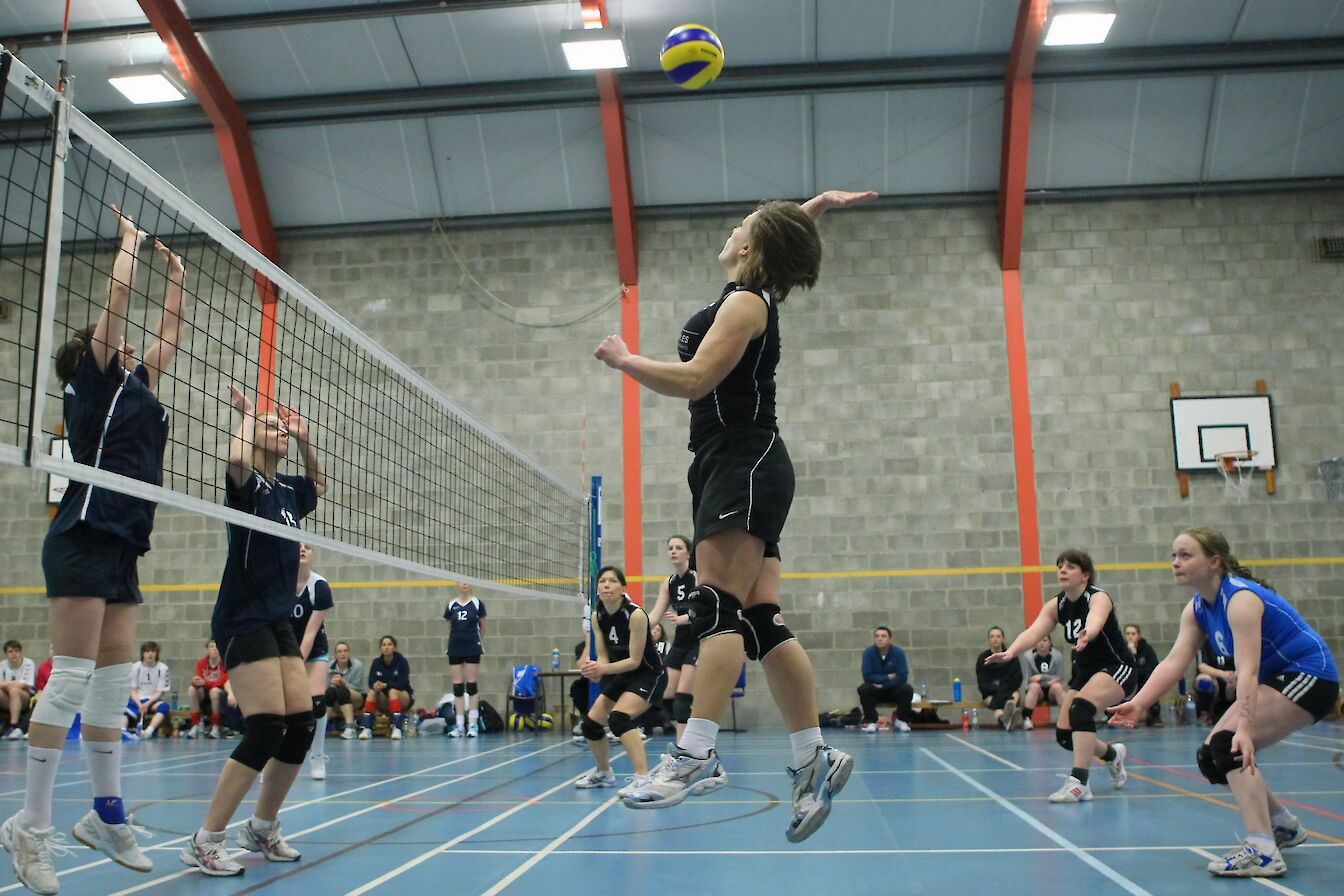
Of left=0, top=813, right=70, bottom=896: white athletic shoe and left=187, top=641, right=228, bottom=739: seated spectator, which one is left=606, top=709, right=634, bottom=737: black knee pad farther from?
left=187, top=641, right=228, bottom=739: seated spectator

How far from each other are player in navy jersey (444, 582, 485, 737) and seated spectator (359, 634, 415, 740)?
0.77 m

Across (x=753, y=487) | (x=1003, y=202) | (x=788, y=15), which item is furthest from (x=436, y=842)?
(x=1003, y=202)

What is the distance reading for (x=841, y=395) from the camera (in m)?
16.7

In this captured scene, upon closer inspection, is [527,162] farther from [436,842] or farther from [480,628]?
[436,842]

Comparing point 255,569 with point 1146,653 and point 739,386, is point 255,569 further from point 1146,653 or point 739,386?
point 1146,653

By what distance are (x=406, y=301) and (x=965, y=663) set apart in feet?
34.3

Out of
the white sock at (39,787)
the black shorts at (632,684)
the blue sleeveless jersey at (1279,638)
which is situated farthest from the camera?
the black shorts at (632,684)

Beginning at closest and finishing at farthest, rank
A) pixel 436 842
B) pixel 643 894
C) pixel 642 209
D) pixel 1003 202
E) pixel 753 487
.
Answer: pixel 753 487
pixel 643 894
pixel 436 842
pixel 1003 202
pixel 642 209

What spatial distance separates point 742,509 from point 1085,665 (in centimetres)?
481

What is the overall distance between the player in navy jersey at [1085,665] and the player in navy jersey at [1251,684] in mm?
1861

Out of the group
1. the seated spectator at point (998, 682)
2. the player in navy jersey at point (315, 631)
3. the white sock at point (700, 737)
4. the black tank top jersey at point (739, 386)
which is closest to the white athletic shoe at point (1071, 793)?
the white sock at point (700, 737)

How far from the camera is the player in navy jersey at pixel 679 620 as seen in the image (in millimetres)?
8383

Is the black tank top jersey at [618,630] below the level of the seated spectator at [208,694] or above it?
above

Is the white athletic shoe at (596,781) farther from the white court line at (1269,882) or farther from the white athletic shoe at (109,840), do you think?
the white court line at (1269,882)
